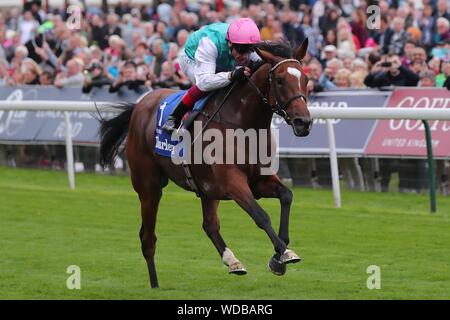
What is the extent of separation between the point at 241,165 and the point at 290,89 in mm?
658

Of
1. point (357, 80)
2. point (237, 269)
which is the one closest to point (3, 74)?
point (357, 80)

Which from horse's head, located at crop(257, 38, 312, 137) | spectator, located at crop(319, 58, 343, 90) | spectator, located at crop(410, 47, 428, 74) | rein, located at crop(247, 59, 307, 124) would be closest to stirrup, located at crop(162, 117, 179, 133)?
rein, located at crop(247, 59, 307, 124)

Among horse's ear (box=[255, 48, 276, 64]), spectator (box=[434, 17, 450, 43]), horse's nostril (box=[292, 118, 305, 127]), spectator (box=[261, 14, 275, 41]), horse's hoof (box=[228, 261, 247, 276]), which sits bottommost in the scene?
horse's hoof (box=[228, 261, 247, 276])

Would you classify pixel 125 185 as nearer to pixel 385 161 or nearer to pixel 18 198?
pixel 18 198

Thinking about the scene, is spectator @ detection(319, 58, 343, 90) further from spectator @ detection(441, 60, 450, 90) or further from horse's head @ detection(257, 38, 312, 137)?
horse's head @ detection(257, 38, 312, 137)

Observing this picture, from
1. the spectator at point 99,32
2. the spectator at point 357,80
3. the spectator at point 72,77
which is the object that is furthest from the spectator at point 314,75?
the spectator at point 99,32

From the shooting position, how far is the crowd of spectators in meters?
13.4

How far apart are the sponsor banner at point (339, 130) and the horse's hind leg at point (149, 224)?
192 inches

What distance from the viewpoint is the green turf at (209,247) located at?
24.0ft

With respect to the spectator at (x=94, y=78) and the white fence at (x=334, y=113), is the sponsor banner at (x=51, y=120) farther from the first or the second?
the white fence at (x=334, y=113)

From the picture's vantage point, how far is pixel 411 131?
11.9m

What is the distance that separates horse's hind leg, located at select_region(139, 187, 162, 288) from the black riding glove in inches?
46.4

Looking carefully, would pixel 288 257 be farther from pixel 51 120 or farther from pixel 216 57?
pixel 51 120
